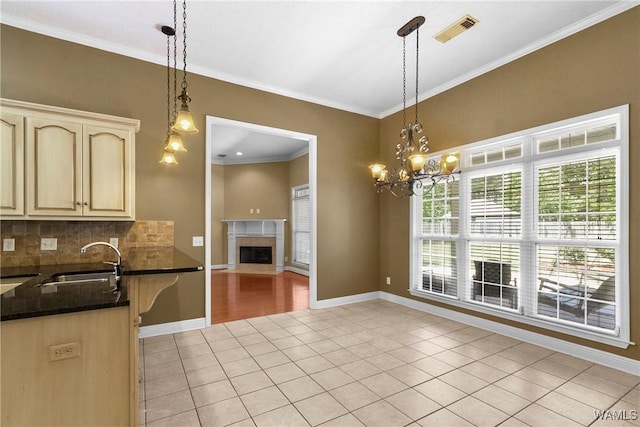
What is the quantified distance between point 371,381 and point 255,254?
6.18 meters

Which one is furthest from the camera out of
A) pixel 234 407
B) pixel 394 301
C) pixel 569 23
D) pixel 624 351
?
pixel 394 301

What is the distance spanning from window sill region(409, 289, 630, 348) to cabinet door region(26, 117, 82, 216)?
4.40m

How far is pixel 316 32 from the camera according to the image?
310 cm

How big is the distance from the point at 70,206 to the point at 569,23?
5.11 metres

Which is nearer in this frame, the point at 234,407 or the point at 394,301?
the point at 234,407

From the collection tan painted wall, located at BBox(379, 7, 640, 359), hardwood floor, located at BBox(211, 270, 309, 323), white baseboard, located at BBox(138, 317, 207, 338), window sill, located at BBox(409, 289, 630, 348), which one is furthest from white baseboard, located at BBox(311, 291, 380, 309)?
white baseboard, located at BBox(138, 317, 207, 338)

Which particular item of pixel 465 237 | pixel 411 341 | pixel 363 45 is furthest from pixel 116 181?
pixel 465 237

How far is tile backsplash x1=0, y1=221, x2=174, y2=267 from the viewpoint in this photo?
2861 mm

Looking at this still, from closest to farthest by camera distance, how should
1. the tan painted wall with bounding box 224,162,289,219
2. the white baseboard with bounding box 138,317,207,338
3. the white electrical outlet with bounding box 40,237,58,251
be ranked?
the white electrical outlet with bounding box 40,237,58,251 < the white baseboard with bounding box 138,317,207,338 < the tan painted wall with bounding box 224,162,289,219

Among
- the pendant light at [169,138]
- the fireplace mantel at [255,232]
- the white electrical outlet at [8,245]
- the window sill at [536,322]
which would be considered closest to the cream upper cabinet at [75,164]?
the pendant light at [169,138]

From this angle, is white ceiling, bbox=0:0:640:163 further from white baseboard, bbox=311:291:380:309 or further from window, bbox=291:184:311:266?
window, bbox=291:184:311:266

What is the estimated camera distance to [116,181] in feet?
9.84

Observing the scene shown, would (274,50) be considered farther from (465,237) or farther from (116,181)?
(465,237)

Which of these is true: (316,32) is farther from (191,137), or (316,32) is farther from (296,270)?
(296,270)
